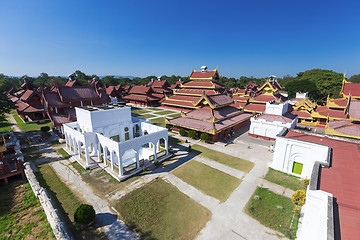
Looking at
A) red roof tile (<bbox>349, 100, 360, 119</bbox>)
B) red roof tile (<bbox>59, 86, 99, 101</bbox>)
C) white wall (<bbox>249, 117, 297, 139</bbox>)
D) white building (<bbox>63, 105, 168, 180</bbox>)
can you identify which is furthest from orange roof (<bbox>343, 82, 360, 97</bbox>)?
red roof tile (<bbox>59, 86, 99, 101</bbox>)

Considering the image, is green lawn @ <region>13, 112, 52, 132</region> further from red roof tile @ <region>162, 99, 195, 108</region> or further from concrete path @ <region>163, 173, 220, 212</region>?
concrete path @ <region>163, 173, 220, 212</region>

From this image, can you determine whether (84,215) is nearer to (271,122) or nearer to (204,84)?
(271,122)

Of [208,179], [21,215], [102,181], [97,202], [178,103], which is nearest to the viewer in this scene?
[21,215]

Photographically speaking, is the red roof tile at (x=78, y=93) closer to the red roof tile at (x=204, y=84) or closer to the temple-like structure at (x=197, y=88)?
the temple-like structure at (x=197, y=88)

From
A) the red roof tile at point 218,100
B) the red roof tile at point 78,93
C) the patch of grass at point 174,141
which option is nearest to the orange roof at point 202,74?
the red roof tile at point 218,100

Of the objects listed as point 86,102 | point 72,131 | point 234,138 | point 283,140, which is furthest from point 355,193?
point 86,102

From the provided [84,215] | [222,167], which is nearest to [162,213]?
[84,215]
